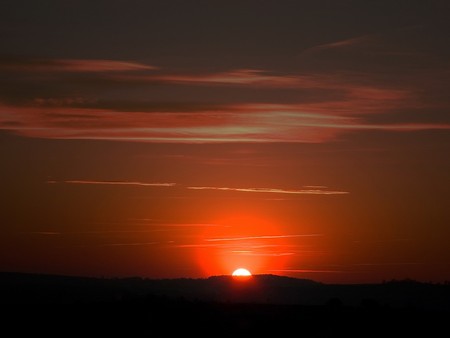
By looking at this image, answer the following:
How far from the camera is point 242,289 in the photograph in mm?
108688

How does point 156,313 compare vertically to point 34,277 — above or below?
below

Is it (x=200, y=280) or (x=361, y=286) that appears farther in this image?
(x=200, y=280)

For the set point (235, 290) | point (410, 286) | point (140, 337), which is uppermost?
point (235, 290)

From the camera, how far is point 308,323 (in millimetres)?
32938

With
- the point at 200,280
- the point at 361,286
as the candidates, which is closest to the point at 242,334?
the point at 361,286

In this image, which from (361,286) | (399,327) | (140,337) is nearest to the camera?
(140,337)

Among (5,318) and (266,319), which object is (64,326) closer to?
(5,318)

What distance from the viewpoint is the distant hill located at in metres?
78.2

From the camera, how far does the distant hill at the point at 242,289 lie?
3078 inches

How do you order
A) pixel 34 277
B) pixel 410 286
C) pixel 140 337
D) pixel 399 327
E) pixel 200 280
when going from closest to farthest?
pixel 140 337
pixel 399 327
pixel 410 286
pixel 34 277
pixel 200 280

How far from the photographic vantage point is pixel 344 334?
31.5 meters

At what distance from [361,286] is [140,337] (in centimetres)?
7034

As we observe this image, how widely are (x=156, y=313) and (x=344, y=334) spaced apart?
676 centimetres

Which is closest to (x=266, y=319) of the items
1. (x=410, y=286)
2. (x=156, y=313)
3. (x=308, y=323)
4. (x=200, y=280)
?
(x=308, y=323)
